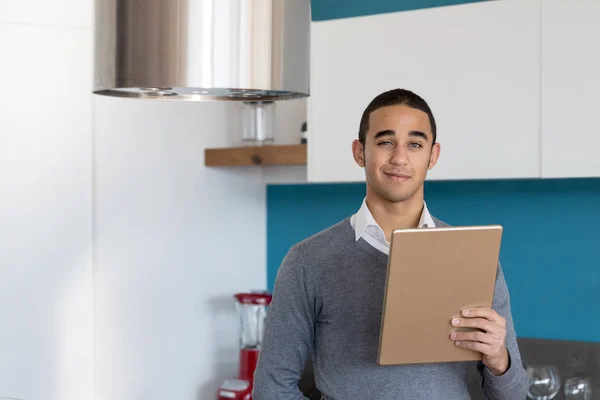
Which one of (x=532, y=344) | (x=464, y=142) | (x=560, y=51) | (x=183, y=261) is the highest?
(x=560, y=51)

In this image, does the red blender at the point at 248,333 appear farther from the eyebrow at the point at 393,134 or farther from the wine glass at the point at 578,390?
the eyebrow at the point at 393,134

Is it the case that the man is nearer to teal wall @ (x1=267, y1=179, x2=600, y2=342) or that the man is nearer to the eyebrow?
the eyebrow

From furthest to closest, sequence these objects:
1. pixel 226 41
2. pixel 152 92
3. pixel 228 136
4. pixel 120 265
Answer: pixel 228 136
pixel 120 265
pixel 152 92
pixel 226 41

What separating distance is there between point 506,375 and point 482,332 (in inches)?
7.1

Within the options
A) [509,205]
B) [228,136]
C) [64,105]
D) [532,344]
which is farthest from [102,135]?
[532,344]

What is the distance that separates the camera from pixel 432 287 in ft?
4.83

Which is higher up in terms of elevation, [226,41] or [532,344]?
[226,41]

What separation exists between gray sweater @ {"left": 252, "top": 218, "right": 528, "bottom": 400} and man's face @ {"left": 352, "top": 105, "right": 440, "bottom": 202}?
137 mm

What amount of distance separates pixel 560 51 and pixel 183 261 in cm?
152

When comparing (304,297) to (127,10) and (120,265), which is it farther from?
(120,265)

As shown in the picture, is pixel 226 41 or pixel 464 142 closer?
pixel 226 41

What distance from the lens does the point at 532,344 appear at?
Answer: 3.05 metres

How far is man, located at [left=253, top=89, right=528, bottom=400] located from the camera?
1.66 m

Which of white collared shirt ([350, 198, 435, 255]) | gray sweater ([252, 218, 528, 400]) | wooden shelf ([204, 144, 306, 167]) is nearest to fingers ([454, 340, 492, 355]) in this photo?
gray sweater ([252, 218, 528, 400])
